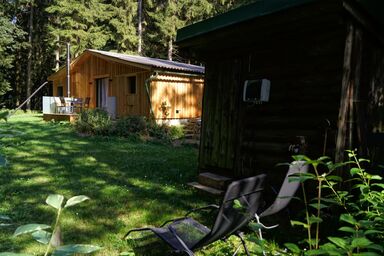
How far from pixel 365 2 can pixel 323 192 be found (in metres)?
2.22

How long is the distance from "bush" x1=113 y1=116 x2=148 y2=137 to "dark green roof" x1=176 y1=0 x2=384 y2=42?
7.37m

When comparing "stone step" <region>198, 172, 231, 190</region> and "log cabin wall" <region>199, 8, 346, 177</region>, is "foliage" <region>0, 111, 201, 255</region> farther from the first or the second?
"log cabin wall" <region>199, 8, 346, 177</region>

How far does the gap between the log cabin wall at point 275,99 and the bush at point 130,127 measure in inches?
251

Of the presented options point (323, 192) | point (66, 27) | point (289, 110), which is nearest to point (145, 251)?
point (323, 192)

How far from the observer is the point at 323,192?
4.11 metres

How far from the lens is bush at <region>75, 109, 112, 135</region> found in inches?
473

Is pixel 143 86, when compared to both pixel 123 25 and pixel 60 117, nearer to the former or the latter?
pixel 60 117

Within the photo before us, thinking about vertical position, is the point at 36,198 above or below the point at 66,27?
below

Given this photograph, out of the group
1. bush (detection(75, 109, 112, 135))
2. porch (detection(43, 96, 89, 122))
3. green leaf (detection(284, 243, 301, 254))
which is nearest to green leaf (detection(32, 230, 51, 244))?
green leaf (detection(284, 243, 301, 254))

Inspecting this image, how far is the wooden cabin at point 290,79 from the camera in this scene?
3959mm

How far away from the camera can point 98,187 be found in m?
5.83

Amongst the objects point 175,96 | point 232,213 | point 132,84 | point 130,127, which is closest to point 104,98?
point 132,84

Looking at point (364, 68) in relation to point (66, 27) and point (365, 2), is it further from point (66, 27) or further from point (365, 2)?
point (66, 27)

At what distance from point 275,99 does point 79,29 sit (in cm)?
Answer: 2570
